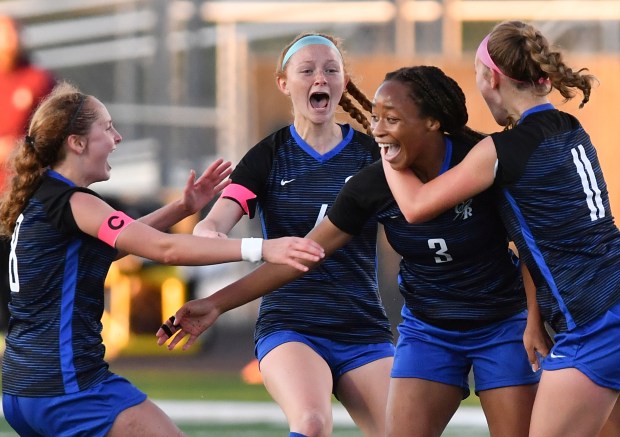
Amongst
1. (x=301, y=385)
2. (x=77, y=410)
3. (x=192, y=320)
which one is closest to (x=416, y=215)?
(x=301, y=385)

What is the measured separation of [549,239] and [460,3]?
26.4ft

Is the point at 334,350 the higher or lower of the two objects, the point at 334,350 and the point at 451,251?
the lower

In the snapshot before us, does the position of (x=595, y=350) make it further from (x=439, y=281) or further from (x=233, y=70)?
(x=233, y=70)

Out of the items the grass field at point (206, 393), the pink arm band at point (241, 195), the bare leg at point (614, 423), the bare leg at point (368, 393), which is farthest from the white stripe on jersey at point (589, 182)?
the grass field at point (206, 393)

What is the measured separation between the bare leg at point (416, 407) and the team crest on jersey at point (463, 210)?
60 cm

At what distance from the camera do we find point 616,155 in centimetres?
1190

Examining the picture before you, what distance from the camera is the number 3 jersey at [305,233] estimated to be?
4984mm

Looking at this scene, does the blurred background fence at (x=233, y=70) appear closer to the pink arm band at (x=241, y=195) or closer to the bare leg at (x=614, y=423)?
the pink arm band at (x=241, y=195)

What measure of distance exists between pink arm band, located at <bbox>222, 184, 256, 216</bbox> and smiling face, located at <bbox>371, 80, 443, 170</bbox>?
0.80m

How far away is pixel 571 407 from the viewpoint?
13.2 ft

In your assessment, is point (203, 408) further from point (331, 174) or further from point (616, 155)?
point (616, 155)

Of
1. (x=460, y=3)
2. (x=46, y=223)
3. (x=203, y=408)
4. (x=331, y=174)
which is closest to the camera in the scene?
(x=46, y=223)

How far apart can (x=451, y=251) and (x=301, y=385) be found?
0.75 metres

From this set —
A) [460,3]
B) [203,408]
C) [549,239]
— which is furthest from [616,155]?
[549,239]
